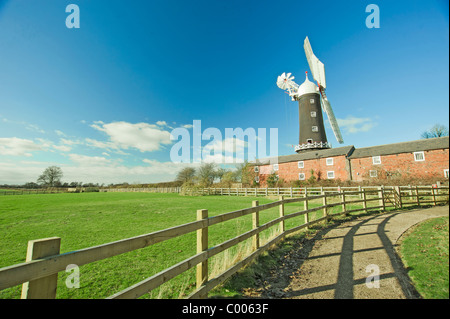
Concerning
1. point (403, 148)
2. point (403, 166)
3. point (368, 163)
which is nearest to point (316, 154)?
point (368, 163)

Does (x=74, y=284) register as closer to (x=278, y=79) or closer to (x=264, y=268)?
(x=264, y=268)

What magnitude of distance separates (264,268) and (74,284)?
3.57 m

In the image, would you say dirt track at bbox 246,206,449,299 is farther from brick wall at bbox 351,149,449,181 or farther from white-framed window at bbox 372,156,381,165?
white-framed window at bbox 372,156,381,165

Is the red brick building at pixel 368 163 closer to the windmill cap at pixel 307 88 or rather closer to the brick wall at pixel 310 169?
the brick wall at pixel 310 169

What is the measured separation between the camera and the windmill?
121ft

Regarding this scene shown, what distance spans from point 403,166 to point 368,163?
3799 mm

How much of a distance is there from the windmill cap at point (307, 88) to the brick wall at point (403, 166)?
1623 centimetres

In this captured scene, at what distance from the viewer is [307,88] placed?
130ft

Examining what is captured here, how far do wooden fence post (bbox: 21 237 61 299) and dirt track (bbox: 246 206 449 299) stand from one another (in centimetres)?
271

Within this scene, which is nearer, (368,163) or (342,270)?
(342,270)

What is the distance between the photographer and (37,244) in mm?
1602

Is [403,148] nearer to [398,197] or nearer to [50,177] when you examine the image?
[398,197]
